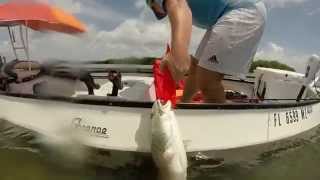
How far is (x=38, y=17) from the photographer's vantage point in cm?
938

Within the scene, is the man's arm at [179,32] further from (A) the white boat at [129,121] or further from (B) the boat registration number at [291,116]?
(B) the boat registration number at [291,116]

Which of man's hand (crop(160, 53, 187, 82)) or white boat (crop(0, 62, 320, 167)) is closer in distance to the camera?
man's hand (crop(160, 53, 187, 82))

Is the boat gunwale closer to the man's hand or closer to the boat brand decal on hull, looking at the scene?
the boat brand decal on hull

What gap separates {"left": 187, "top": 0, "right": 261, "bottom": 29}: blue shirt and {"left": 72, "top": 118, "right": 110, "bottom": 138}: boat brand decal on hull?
60.5 inches

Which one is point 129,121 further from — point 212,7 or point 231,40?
point 212,7

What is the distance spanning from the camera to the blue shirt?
16.8ft

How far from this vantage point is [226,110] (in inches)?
204

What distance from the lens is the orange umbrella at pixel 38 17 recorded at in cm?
901

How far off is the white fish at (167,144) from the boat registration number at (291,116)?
1.75 m

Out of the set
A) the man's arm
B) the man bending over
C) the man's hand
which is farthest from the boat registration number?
the man's arm

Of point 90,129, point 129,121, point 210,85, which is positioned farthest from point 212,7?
point 90,129

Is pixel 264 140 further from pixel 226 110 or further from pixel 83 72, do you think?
pixel 83 72

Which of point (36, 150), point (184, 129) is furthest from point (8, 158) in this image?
point (184, 129)

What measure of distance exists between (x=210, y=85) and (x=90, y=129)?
1329 millimetres
